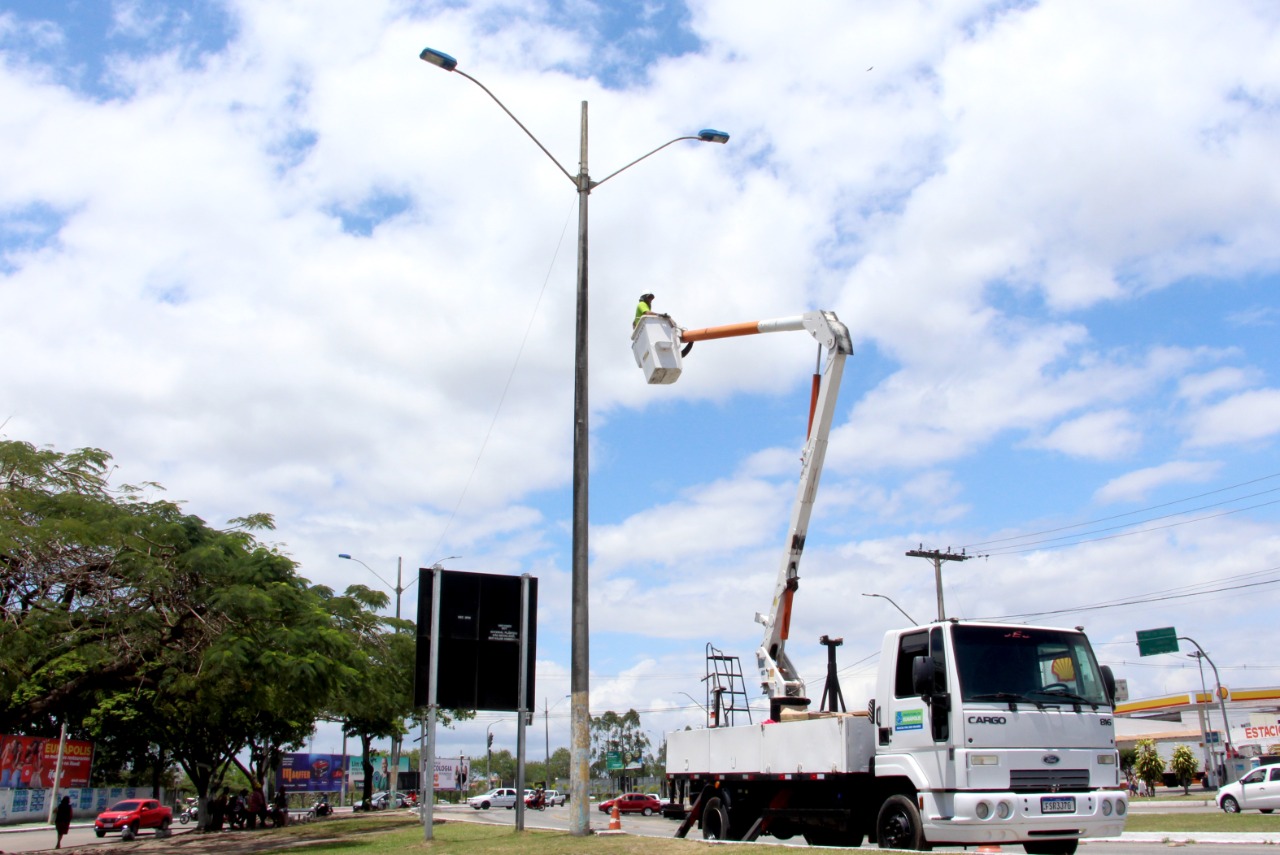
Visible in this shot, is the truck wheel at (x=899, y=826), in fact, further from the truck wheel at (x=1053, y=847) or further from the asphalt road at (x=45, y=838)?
the asphalt road at (x=45, y=838)

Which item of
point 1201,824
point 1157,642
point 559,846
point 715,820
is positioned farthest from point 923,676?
point 1157,642

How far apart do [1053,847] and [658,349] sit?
8.21 meters

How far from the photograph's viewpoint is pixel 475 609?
17.3 metres

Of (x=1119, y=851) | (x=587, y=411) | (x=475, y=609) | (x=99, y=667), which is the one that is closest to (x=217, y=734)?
(x=99, y=667)

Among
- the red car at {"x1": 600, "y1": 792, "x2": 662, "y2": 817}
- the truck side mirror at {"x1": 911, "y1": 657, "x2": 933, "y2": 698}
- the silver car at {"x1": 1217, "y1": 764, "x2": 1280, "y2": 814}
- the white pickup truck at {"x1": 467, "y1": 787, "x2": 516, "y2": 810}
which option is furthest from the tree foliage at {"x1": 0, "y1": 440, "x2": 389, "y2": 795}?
the white pickup truck at {"x1": 467, "y1": 787, "x2": 516, "y2": 810}

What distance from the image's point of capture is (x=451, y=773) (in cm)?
8194

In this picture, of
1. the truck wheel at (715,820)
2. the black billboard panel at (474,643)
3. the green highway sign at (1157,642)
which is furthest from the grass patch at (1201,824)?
the green highway sign at (1157,642)

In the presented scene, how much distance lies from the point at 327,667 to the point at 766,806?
1213cm

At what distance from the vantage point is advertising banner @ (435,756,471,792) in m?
80.3

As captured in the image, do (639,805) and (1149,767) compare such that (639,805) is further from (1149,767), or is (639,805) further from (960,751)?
(960,751)

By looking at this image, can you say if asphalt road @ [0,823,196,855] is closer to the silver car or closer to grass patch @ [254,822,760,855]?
grass patch @ [254,822,760,855]

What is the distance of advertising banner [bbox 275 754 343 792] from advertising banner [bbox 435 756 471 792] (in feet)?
34.2

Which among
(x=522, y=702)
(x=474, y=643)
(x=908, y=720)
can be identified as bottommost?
(x=908, y=720)

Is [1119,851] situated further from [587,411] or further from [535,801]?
[535,801]
